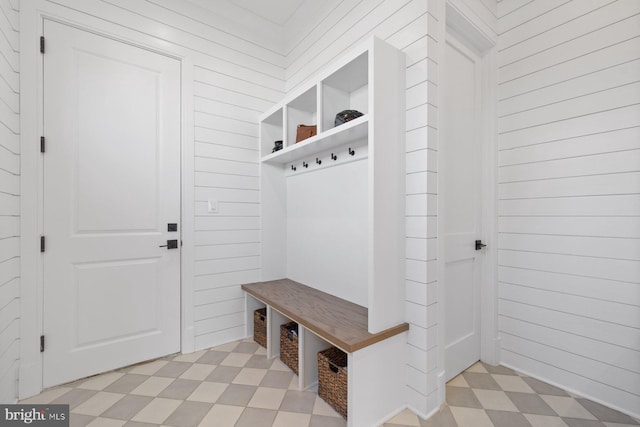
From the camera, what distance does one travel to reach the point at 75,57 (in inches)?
74.2

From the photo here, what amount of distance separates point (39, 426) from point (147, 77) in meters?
2.24

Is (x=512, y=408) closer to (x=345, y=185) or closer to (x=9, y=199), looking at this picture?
(x=345, y=185)

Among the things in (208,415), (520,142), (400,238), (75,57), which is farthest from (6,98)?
(520,142)

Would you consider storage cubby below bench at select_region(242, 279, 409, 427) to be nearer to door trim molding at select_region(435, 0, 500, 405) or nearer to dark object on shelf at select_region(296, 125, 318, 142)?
door trim molding at select_region(435, 0, 500, 405)

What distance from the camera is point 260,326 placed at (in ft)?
7.86

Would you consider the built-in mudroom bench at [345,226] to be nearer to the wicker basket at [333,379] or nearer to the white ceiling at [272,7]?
the wicker basket at [333,379]

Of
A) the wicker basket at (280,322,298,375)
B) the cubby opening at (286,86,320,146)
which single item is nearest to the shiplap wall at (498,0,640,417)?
the cubby opening at (286,86,320,146)

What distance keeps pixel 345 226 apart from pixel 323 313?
0.65 meters

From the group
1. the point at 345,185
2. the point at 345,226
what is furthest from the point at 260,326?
the point at 345,185

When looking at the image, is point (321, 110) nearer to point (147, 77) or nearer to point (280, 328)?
point (147, 77)

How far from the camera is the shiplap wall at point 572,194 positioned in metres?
1.57

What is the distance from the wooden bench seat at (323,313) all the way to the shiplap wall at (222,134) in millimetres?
285

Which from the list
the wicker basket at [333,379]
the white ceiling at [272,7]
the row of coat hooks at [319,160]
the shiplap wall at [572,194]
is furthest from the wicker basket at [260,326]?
the white ceiling at [272,7]

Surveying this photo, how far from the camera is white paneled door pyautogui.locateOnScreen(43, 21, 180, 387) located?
1819 mm
